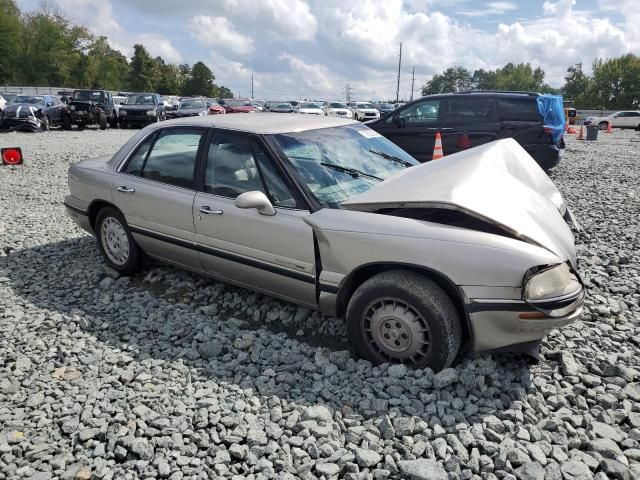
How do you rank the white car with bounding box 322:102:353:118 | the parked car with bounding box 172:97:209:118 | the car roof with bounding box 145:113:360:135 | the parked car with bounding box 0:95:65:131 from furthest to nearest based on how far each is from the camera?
the white car with bounding box 322:102:353:118, the parked car with bounding box 172:97:209:118, the parked car with bounding box 0:95:65:131, the car roof with bounding box 145:113:360:135

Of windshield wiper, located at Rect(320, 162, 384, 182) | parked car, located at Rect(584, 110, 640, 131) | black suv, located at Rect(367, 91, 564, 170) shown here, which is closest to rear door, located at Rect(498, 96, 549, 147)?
black suv, located at Rect(367, 91, 564, 170)

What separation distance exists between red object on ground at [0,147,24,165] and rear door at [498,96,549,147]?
34.2 feet

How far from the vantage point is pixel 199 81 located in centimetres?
8419

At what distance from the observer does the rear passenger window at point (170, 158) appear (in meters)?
3.96

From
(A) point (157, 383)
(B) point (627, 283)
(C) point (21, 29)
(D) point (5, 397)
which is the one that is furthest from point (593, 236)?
(C) point (21, 29)

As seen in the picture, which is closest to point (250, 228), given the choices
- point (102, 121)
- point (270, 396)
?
point (270, 396)

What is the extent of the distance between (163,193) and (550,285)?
117 inches

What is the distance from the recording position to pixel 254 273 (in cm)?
357

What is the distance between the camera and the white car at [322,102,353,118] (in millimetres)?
31234

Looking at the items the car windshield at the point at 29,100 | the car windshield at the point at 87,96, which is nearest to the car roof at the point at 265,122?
the car windshield at the point at 87,96

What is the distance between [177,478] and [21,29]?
79.1m

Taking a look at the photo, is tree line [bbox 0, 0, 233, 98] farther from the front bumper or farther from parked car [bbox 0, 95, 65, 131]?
the front bumper

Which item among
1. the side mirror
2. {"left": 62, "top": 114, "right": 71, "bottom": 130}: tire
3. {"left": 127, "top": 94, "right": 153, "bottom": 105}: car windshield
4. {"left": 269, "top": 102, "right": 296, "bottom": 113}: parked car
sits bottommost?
the side mirror

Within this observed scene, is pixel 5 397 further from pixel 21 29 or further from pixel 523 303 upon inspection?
pixel 21 29
